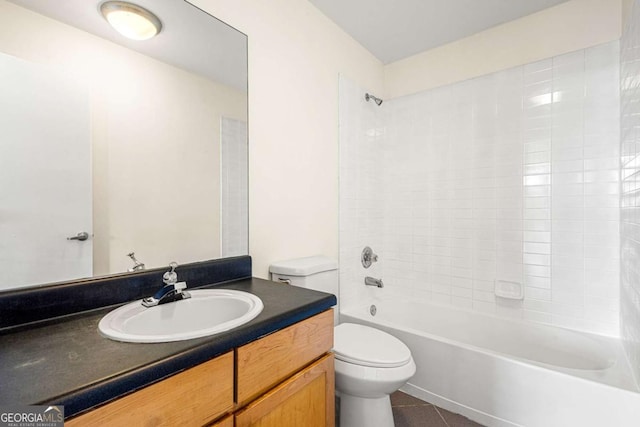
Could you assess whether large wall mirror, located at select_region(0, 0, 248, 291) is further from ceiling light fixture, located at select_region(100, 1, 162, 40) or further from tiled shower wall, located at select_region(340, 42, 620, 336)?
tiled shower wall, located at select_region(340, 42, 620, 336)

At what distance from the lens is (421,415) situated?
5.51 feet

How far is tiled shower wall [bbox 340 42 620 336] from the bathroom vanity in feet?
3.81

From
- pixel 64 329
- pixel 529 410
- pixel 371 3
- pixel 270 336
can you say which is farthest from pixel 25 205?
pixel 529 410

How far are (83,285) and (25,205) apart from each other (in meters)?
0.29

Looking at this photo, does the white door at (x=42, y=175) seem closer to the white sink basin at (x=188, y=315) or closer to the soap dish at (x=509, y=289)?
the white sink basin at (x=188, y=315)

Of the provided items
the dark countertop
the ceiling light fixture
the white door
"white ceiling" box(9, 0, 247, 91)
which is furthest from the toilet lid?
the ceiling light fixture

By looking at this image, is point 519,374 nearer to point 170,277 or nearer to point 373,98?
point 170,277

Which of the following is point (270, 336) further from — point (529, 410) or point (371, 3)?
point (371, 3)

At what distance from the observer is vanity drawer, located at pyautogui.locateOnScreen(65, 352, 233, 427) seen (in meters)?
0.56

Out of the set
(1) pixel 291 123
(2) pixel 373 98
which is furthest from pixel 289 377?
(2) pixel 373 98

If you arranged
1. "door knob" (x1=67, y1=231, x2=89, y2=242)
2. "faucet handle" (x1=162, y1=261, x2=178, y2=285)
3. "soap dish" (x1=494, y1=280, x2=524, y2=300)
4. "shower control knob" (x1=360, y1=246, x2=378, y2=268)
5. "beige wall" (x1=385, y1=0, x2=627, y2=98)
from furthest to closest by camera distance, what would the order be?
"shower control knob" (x1=360, y1=246, x2=378, y2=268) < "soap dish" (x1=494, y1=280, x2=524, y2=300) < "beige wall" (x1=385, y1=0, x2=627, y2=98) < "faucet handle" (x1=162, y1=261, x2=178, y2=285) < "door knob" (x1=67, y1=231, x2=89, y2=242)

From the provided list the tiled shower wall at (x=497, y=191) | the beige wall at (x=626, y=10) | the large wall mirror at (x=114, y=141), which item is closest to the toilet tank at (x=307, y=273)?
the large wall mirror at (x=114, y=141)

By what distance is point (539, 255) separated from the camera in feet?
6.39

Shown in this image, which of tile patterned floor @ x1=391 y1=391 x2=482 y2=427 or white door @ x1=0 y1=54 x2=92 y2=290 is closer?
white door @ x1=0 y1=54 x2=92 y2=290
